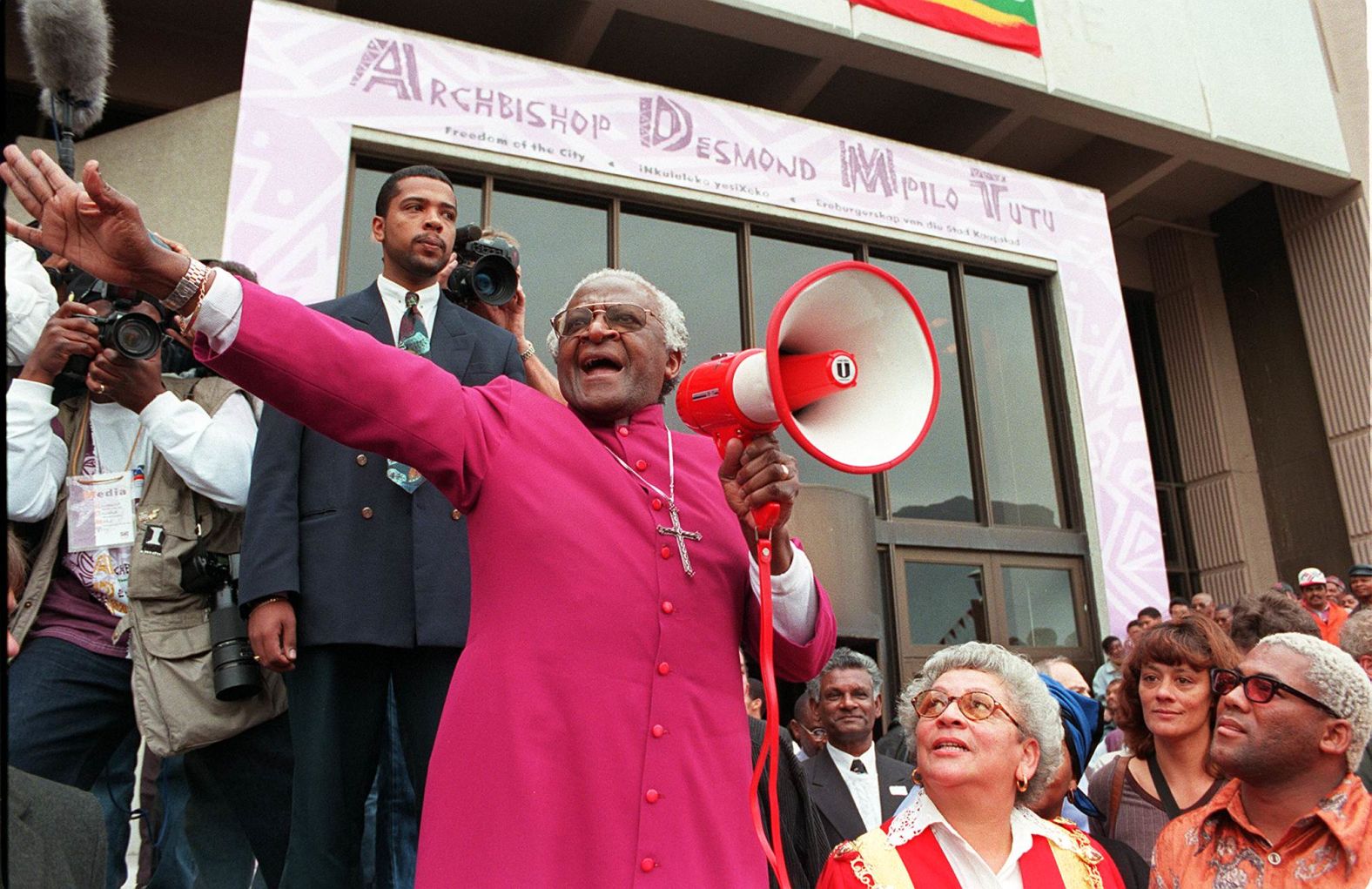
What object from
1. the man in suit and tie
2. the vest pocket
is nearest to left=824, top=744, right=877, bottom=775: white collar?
the man in suit and tie

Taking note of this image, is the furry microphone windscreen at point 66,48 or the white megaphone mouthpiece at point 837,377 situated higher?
the furry microphone windscreen at point 66,48

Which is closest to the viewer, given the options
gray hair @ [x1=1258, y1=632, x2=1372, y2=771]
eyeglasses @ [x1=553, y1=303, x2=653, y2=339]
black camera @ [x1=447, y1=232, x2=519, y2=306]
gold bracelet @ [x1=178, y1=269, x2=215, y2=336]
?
gold bracelet @ [x1=178, y1=269, x2=215, y2=336]

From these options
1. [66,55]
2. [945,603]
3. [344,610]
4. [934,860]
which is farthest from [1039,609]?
[66,55]

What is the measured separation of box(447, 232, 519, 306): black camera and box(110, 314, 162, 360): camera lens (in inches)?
36.2

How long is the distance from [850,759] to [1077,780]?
136cm

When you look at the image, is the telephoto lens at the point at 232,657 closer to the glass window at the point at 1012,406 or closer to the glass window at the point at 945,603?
the glass window at the point at 945,603

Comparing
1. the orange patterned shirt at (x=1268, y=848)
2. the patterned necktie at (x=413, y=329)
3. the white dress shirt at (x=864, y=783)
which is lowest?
the orange patterned shirt at (x=1268, y=848)

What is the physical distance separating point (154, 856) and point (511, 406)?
8.18ft

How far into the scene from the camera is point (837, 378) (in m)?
2.15

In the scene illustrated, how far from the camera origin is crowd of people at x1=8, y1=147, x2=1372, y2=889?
205 cm

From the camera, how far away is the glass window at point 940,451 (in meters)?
10.5

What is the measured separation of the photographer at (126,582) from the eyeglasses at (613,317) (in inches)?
45.6

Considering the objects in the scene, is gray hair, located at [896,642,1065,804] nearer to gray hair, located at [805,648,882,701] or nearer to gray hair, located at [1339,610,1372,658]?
gray hair, located at [805,648,882,701]

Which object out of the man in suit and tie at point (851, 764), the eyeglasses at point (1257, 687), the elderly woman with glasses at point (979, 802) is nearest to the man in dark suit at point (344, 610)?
the elderly woman with glasses at point (979, 802)
